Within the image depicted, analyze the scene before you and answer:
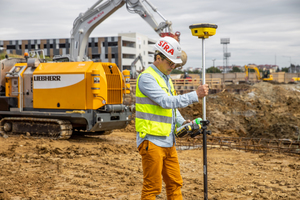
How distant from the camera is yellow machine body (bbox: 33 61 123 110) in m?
10.2

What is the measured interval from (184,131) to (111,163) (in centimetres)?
430

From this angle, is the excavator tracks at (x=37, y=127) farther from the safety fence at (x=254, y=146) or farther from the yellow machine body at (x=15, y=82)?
the safety fence at (x=254, y=146)

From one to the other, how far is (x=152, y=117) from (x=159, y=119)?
0.08 meters

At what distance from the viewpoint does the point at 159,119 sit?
3.67 m

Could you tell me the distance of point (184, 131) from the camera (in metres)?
3.91

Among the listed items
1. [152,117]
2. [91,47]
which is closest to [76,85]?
[152,117]

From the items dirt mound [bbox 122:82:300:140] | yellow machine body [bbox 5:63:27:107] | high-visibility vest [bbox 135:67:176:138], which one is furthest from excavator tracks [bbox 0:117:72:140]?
high-visibility vest [bbox 135:67:176:138]

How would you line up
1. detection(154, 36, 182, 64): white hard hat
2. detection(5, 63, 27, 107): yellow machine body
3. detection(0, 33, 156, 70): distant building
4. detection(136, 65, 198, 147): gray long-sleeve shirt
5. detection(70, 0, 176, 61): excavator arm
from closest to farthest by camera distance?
detection(136, 65, 198, 147): gray long-sleeve shirt
detection(154, 36, 182, 64): white hard hat
detection(5, 63, 27, 107): yellow machine body
detection(70, 0, 176, 61): excavator arm
detection(0, 33, 156, 70): distant building

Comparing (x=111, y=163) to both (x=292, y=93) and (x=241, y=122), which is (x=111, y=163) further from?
(x=292, y=93)

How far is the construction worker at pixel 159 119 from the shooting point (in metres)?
3.59

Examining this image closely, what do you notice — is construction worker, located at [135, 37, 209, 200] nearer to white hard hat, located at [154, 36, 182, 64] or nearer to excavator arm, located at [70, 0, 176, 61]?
white hard hat, located at [154, 36, 182, 64]

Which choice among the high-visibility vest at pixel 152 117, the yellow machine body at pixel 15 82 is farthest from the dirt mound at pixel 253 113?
the high-visibility vest at pixel 152 117

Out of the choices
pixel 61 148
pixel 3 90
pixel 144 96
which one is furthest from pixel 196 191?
pixel 3 90

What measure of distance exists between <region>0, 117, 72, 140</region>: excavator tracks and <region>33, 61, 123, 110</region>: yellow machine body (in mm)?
504
